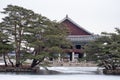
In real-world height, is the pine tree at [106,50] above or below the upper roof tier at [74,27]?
below

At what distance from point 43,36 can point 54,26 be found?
1.71 meters

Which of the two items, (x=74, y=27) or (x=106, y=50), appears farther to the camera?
(x=74, y=27)

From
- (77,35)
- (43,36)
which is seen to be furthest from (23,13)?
(77,35)

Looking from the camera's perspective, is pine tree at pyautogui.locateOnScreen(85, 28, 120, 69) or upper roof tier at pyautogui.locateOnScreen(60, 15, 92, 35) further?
upper roof tier at pyautogui.locateOnScreen(60, 15, 92, 35)

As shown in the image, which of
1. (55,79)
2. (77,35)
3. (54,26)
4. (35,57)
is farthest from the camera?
(77,35)

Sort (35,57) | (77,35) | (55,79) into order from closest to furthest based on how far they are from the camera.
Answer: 1. (55,79)
2. (35,57)
3. (77,35)

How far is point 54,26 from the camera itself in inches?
1289

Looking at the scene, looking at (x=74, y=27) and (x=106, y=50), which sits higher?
(x=74, y=27)

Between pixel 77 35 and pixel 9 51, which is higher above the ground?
pixel 77 35

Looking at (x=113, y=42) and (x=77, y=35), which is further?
(x=77, y=35)

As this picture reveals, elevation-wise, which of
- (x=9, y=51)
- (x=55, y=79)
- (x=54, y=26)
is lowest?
(x=55, y=79)

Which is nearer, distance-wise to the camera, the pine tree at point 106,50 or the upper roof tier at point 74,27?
the pine tree at point 106,50

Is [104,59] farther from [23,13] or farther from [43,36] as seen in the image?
[23,13]

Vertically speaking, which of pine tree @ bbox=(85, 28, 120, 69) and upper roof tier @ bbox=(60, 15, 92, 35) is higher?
upper roof tier @ bbox=(60, 15, 92, 35)
